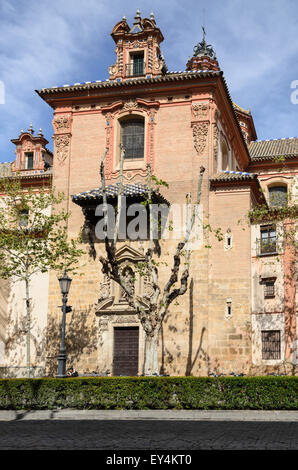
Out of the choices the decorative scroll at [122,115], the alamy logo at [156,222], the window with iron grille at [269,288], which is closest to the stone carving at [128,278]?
the alamy logo at [156,222]

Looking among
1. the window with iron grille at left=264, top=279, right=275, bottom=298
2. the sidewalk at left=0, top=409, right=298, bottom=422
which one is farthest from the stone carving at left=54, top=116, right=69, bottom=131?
the sidewalk at left=0, top=409, right=298, bottom=422

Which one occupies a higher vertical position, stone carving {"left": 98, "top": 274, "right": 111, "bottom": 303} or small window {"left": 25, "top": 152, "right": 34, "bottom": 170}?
small window {"left": 25, "top": 152, "right": 34, "bottom": 170}

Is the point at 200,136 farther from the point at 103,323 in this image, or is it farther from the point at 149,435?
the point at 149,435

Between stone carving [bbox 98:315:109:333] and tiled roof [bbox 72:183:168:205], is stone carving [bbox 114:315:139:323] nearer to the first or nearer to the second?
stone carving [bbox 98:315:109:333]

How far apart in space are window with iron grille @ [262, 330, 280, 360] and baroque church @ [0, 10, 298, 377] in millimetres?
45

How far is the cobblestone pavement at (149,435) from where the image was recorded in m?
10.5

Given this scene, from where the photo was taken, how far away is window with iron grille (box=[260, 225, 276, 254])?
27484 millimetres

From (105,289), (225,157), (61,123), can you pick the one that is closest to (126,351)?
(105,289)

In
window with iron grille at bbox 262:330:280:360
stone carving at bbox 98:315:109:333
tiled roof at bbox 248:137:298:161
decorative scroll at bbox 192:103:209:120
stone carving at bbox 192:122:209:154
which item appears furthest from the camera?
tiled roof at bbox 248:137:298:161

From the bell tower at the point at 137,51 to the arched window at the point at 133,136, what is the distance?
7.31ft

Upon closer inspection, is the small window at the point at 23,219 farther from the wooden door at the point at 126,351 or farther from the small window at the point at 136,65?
the small window at the point at 136,65
